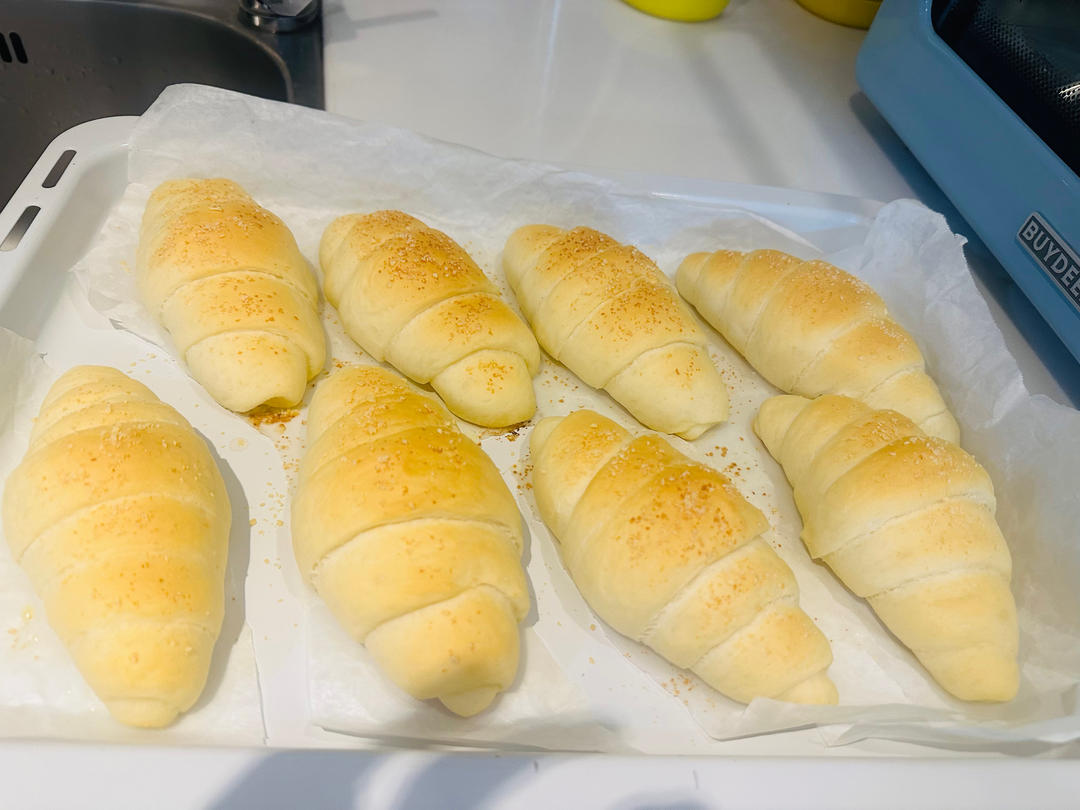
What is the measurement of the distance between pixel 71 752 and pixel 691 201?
4.17ft

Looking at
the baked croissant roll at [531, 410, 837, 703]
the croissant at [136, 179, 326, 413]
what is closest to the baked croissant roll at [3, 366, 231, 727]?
the croissant at [136, 179, 326, 413]

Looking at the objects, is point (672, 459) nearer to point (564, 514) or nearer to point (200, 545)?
point (564, 514)

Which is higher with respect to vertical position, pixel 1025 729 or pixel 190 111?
pixel 190 111

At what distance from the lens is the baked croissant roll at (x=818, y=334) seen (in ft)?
3.93

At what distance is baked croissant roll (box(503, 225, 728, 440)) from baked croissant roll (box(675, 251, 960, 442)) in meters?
0.10

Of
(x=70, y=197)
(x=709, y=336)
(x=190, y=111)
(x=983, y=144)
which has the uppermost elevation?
(x=983, y=144)

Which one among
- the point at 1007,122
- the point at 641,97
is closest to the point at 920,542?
the point at 1007,122

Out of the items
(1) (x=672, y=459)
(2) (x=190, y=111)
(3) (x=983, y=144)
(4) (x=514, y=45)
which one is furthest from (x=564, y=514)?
(4) (x=514, y=45)

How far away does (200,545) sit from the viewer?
0.86 meters

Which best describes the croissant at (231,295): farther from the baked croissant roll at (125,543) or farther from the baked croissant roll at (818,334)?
the baked croissant roll at (818,334)

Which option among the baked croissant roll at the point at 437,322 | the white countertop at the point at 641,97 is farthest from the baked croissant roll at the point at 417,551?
the white countertop at the point at 641,97

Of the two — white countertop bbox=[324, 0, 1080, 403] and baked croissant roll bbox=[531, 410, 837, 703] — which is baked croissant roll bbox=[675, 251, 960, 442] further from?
baked croissant roll bbox=[531, 410, 837, 703]

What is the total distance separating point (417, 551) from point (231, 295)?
525 millimetres

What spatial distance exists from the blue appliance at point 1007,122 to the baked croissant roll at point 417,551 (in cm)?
102
